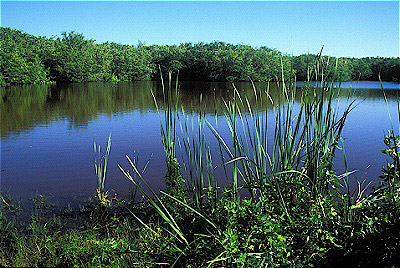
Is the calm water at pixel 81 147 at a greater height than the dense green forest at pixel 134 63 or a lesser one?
lesser

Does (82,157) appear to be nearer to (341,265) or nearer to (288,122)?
(288,122)

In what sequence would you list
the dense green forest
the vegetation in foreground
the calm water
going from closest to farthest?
the vegetation in foreground
the calm water
the dense green forest

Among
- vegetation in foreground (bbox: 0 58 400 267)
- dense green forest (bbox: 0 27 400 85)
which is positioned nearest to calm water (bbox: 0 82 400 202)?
Answer: vegetation in foreground (bbox: 0 58 400 267)

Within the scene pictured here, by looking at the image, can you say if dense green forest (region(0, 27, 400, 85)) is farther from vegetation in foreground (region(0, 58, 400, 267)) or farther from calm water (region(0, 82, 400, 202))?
vegetation in foreground (region(0, 58, 400, 267))

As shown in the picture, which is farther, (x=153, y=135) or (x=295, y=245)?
(x=153, y=135)

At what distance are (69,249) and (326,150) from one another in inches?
70.0

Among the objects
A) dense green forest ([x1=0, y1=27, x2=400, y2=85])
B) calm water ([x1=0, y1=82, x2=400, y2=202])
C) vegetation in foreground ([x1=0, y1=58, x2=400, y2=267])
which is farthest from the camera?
dense green forest ([x1=0, y1=27, x2=400, y2=85])

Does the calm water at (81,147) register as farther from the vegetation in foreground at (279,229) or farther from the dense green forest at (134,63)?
the dense green forest at (134,63)

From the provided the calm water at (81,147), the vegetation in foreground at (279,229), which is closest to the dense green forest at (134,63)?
the calm water at (81,147)

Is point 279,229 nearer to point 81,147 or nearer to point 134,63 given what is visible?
point 81,147

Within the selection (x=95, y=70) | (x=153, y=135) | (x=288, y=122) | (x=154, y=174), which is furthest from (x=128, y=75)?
(x=288, y=122)

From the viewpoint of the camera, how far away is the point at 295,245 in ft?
6.88

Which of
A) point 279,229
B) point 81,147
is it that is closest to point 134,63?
point 81,147

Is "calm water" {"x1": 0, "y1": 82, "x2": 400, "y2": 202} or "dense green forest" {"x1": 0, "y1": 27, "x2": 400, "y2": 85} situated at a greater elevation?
"dense green forest" {"x1": 0, "y1": 27, "x2": 400, "y2": 85}
